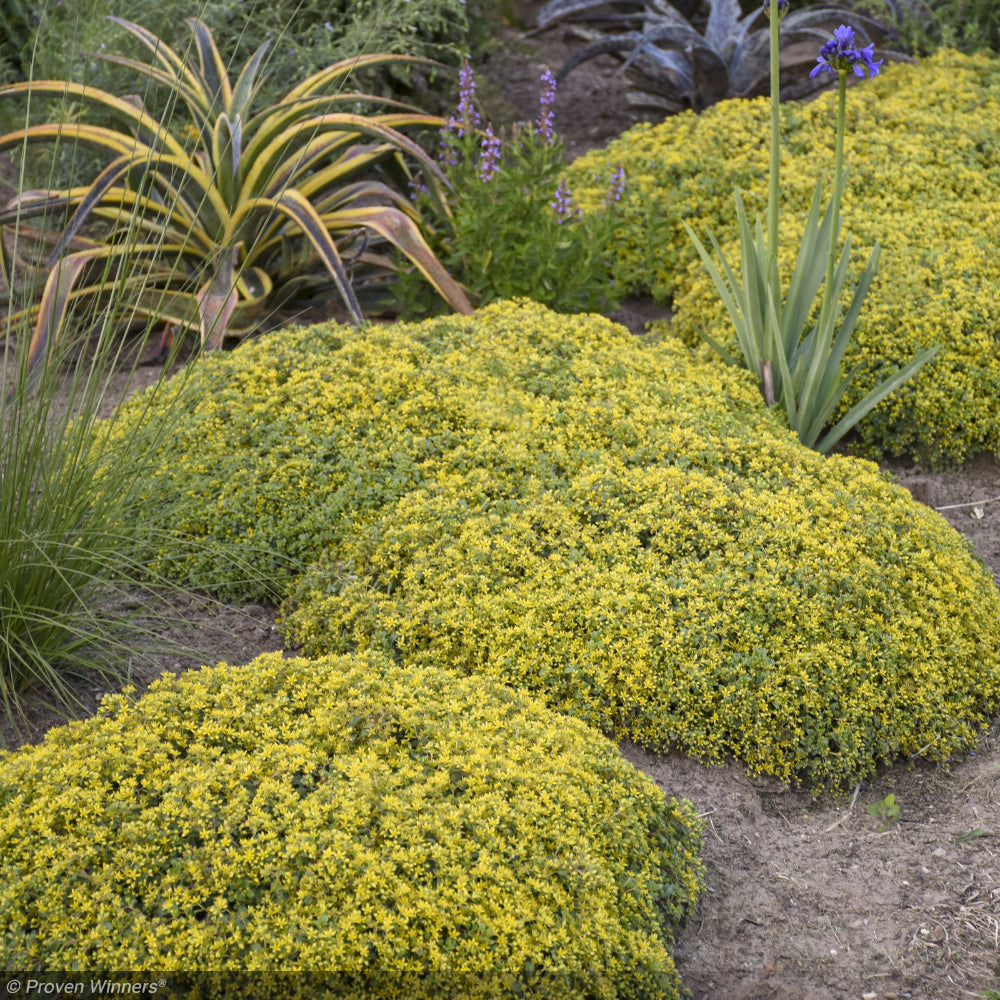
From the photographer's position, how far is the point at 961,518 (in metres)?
3.97

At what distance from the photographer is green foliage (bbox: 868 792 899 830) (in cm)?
261

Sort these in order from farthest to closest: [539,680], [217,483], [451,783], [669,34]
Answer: [669,34], [217,483], [539,680], [451,783]

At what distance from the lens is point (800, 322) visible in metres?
4.03

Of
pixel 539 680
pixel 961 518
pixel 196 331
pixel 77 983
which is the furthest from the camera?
pixel 196 331

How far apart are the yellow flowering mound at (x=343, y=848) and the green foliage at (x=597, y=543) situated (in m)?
0.42

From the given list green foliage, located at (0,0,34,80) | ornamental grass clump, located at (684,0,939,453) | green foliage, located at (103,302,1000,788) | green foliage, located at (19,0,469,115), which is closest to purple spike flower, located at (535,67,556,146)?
green foliage, located at (19,0,469,115)

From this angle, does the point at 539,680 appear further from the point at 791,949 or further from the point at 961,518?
the point at 961,518

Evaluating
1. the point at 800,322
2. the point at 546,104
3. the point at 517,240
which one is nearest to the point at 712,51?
the point at 546,104

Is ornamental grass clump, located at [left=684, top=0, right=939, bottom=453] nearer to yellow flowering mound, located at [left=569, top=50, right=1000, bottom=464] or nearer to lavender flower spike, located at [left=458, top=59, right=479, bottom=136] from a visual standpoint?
yellow flowering mound, located at [left=569, top=50, right=1000, bottom=464]

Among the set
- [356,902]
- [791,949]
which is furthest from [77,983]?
[791,949]

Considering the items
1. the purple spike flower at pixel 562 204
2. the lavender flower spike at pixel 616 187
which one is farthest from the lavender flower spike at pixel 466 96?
the lavender flower spike at pixel 616 187

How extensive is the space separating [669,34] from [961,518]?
430 centimetres

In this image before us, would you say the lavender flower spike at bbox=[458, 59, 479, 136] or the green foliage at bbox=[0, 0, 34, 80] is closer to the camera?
the lavender flower spike at bbox=[458, 59, 479, 136]

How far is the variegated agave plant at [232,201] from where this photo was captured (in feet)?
13.3
